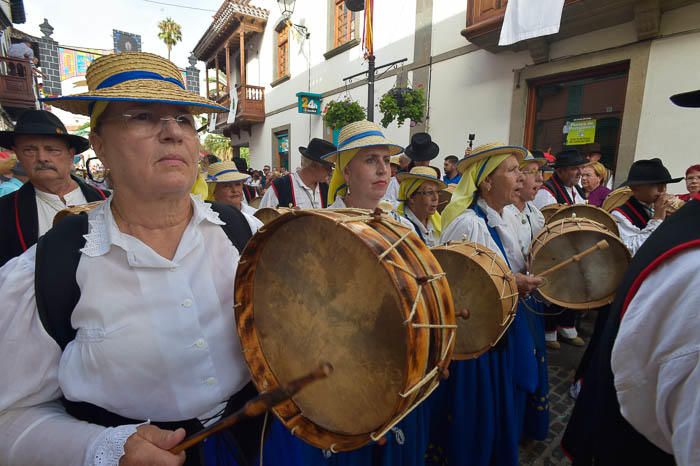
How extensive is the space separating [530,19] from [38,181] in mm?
7534

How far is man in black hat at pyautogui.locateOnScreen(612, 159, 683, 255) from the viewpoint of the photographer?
3.65m

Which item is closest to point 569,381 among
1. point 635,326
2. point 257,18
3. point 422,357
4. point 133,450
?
point 635,326

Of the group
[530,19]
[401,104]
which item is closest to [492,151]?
[530,19]

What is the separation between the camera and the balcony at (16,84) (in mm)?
13203

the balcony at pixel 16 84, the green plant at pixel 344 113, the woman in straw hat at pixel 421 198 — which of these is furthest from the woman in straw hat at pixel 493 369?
the balcony at pixel 16 84

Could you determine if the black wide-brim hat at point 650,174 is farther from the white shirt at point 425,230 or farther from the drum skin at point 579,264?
the white shirt at point 425,230

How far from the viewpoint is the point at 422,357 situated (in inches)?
35.0

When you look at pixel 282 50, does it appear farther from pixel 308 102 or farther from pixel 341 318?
pixel 341 318

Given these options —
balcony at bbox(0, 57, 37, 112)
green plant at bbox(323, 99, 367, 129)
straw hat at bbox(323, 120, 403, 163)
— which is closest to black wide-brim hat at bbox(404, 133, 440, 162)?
green plant at bbox(323, 99, 367, 129)

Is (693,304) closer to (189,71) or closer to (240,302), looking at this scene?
(240,302)

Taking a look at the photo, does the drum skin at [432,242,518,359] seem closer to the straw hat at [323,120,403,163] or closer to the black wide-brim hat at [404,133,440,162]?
the straw hat at [323,120,403,163]

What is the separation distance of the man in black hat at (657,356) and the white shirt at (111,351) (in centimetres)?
130

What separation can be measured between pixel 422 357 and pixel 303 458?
1.06 meters

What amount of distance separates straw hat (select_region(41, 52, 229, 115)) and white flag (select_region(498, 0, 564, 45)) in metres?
6.82
